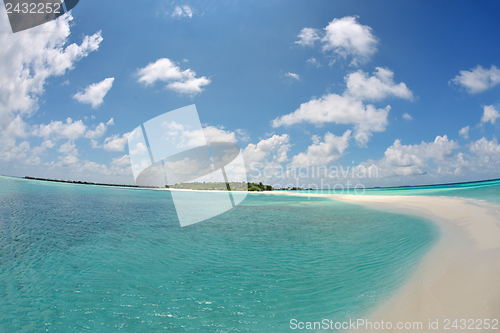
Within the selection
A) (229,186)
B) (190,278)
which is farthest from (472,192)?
(229,186)

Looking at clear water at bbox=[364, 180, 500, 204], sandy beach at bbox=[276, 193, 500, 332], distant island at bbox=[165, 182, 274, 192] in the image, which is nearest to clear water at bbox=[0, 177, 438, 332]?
sandy beach at bbox=[276, 193, 500, 332]

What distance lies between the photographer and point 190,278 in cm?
691

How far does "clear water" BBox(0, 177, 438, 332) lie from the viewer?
4770 millimetres

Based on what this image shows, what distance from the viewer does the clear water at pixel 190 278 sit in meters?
4.77

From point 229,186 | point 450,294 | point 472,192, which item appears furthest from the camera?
point 229,186

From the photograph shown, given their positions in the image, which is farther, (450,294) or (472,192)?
(472,192)

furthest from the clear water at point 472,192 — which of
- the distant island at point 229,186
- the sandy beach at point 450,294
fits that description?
the distant island at point 229,186

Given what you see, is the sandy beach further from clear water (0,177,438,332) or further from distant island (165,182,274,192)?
distant island (165,182,274,192)

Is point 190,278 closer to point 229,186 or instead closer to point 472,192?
point 472,192

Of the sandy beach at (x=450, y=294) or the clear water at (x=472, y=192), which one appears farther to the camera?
the clear water at (x=472, y=192)

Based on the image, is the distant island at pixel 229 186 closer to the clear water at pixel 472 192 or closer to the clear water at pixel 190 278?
the clear water at pixel 472 192

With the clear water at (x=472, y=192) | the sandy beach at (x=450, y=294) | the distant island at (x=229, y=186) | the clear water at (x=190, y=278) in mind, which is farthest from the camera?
the distant island at (x=229, y=186)

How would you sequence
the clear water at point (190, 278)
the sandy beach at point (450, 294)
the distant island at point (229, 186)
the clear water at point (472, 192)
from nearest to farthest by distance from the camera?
the sandy beach at point (450, 294)
the clear water at point (190, 278)
the clear water at point (472, 192)
the distant island at point (229, 186)

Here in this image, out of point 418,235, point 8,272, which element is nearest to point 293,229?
point 418,235
